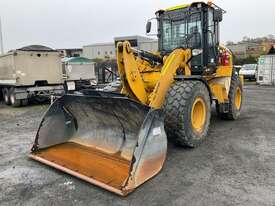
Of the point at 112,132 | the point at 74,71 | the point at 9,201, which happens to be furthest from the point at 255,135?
the point at 74,71

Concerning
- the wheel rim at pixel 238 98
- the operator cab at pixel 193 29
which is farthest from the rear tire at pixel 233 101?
the operator cab at pixel 193 29

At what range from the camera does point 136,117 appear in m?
4.27

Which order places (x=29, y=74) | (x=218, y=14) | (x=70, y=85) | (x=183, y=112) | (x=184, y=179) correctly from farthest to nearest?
(x=70, y=85), (x=29, y=74), (x=218, y=14), (x=183, y=112), (x=184, y=179)

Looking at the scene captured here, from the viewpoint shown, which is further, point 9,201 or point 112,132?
point 112,132

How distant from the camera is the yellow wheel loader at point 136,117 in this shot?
12.0 ft

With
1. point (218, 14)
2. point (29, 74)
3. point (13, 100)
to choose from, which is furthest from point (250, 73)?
point (218, 14)

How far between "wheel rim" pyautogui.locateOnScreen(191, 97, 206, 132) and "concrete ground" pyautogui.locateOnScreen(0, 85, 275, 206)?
0.38 meters

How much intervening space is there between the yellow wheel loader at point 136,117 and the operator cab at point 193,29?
0.02 m

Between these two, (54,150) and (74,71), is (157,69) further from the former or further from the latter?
(74,71)

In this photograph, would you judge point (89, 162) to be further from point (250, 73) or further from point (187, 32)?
point (250, 73)

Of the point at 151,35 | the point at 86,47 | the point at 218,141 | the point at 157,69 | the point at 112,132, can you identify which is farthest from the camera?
the point at 86,47

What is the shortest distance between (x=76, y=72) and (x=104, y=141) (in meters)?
8.24

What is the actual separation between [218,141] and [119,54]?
8.28 feet

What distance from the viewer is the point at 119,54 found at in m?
4.40
